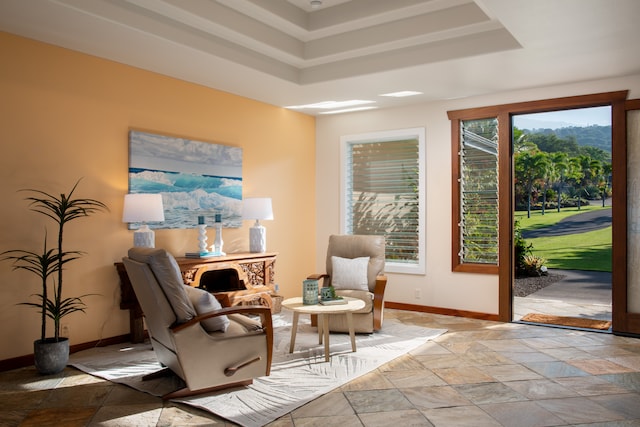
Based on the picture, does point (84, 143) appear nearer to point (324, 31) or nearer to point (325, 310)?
point (324, 31)

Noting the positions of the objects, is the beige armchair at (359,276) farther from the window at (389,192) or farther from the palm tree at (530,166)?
the palm tree at (530,166)

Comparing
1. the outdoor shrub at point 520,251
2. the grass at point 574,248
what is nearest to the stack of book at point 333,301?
the outdoor shrub at point 520,251

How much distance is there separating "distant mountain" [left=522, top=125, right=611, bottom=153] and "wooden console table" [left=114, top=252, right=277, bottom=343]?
22.2 ft

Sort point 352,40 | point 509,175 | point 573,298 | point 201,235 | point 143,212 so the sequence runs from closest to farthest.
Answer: point 143,212 < point 352,40 < point 201,235 < point 509,175 < point 573,298

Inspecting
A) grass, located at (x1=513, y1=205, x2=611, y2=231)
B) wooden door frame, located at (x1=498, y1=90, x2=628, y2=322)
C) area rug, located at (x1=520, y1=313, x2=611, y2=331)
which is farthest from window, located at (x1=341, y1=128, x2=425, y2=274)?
grass, located at (x1=513, y1=205, x2=611, y2=231)

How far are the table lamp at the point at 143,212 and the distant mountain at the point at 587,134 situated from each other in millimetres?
7904

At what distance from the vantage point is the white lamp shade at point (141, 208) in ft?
15.2

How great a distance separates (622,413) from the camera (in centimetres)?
323

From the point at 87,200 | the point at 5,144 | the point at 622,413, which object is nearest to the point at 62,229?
the point at 87,200

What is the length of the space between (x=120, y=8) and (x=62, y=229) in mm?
1846

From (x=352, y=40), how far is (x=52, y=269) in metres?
3.45

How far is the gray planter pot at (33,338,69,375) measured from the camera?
3.93 meters

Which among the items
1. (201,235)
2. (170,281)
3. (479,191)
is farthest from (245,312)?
(479,191)

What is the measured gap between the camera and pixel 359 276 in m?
5.46
